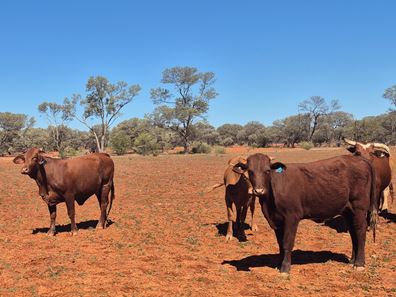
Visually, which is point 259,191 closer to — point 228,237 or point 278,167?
point 278,167

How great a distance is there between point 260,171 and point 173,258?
8.67 feet

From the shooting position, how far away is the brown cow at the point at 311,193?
661cm

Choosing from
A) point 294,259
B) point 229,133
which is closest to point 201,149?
point 294,259

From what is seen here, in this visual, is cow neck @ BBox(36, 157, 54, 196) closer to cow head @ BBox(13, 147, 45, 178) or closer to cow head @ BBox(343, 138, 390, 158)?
cow head @ BBox(13, 147, 45, 178)

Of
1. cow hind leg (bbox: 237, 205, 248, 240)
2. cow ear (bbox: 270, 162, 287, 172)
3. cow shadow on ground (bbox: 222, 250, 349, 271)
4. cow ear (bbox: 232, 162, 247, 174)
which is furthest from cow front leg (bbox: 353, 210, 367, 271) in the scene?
cow hind leg (bbox: 237, 205, 248, 240)

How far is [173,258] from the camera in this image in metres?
7.61

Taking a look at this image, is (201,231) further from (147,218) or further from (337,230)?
(337,230)

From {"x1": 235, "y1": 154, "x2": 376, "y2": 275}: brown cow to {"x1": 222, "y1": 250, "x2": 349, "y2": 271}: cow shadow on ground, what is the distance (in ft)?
1.63

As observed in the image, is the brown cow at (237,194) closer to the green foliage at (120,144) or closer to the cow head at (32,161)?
the cow head at (32,161)

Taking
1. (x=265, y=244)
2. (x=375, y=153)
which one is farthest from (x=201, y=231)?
(x=375, y=153)

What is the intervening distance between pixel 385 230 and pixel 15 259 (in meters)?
8.74

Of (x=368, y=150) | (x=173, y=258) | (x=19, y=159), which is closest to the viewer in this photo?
(x=173, y=258)

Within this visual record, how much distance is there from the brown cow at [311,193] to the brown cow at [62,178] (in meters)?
5.01

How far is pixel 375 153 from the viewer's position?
388 inches
